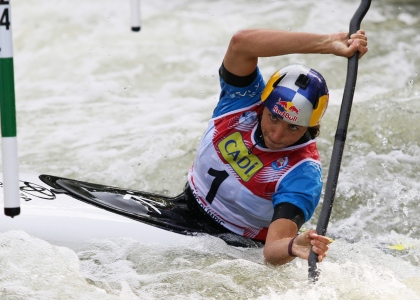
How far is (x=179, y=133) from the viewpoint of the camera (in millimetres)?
6090

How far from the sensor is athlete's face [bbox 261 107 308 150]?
291 cm

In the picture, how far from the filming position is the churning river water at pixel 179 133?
9.84ft

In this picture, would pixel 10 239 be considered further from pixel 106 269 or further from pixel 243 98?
pixel 243 98

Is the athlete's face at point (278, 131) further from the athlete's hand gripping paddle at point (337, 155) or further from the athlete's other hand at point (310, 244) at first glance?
the athlete's other hand at point (310, 244)

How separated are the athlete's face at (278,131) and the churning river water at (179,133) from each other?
0.53 metres

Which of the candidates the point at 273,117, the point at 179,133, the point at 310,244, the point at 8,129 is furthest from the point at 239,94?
the point at 179,133

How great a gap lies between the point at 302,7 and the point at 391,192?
4.41m

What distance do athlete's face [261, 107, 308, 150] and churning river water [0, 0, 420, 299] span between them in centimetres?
53

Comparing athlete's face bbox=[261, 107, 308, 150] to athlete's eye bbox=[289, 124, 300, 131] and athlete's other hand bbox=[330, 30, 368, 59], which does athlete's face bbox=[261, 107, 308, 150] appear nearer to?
athlete's eye bbox=[289, 124, 300, 131]

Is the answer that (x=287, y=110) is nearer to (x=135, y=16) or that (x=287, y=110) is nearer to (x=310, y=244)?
(x=310, y=244)

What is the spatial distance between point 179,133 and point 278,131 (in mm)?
3224

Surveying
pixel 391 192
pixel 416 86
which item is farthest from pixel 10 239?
pixel 416 86

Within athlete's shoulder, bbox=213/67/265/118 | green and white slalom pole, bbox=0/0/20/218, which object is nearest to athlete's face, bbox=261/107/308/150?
athlete's shoulder, bbox=213/67/265/118

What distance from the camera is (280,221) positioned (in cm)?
288
